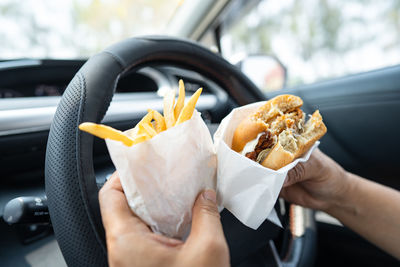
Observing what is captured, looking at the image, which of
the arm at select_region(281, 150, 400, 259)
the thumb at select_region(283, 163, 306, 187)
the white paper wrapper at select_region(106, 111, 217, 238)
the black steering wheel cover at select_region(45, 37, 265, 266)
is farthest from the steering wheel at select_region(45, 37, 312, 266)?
the arm at select_region(281, 150, 400, 259)

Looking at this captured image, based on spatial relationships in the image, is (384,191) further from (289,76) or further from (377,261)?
(289,76)

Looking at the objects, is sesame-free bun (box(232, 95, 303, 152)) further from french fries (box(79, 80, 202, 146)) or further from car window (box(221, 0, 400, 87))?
car window (box(221, 0, 400, 87))

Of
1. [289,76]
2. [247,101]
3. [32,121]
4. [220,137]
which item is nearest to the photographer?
[220,137]

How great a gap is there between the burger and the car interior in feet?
0.72

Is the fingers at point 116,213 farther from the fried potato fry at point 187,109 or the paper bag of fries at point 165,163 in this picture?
the fried potato fry at point 187,109

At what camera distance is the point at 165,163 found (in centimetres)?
44

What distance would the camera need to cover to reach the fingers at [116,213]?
0.41 m

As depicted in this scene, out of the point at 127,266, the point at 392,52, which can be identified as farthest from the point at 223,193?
the point at 392,52

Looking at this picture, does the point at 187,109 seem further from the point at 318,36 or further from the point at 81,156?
the point at 318,36

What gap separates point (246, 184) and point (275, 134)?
14 centimetres

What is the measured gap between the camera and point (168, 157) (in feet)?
1.44

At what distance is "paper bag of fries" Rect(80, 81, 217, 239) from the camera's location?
1.36ft

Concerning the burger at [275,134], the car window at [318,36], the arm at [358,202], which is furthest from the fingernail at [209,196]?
the car window at [318,36]

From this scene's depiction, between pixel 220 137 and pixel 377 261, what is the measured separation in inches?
45.7
